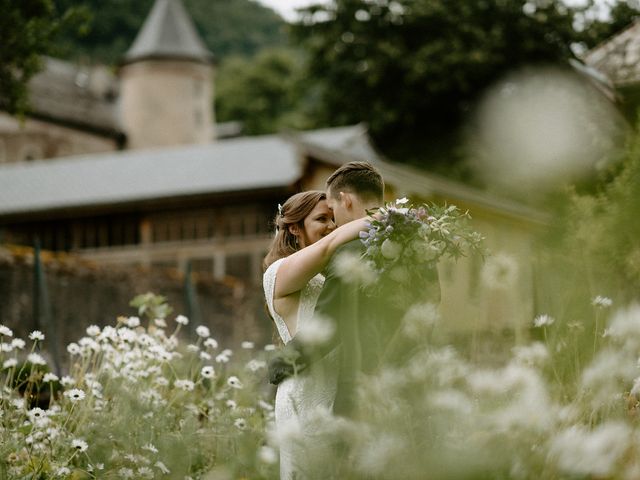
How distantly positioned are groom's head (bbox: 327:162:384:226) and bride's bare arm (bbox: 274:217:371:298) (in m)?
0.08

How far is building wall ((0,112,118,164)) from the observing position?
148 feet

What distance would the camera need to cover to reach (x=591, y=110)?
21812 mm

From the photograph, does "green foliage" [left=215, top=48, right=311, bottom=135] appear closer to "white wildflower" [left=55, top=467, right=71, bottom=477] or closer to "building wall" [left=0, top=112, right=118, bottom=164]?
"building wall" [left=0, top=112, right=118, bottom=164]

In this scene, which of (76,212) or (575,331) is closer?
(575,331)

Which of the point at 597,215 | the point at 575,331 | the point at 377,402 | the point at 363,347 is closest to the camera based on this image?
the point at 377,402

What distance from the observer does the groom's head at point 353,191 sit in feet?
11.8

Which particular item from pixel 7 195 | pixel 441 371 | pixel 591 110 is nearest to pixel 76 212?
pixel 7 195

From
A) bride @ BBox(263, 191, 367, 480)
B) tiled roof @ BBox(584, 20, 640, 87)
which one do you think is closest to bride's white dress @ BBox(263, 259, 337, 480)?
bride @ BBox(263, 191, 367, 480)

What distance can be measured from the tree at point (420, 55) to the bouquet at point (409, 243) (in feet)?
74.3

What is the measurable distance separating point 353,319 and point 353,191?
541 millimetres

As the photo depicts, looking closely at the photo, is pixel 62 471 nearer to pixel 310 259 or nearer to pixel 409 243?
pixel 310 259

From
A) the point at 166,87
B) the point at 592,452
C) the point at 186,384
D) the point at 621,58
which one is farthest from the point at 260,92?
the point at 592,452

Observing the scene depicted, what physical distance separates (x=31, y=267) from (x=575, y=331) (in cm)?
939

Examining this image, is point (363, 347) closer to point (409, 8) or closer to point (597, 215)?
point (597, 215)
